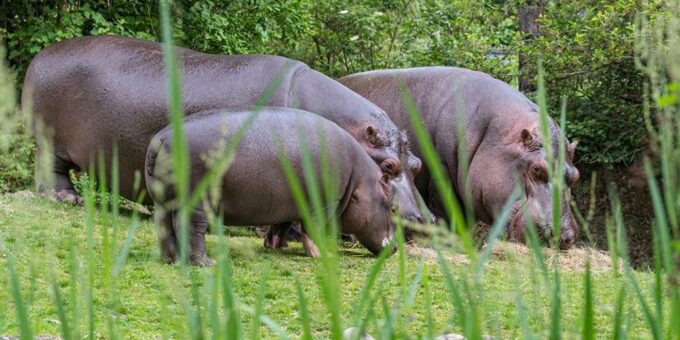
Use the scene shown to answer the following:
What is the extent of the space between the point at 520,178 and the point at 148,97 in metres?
2.47

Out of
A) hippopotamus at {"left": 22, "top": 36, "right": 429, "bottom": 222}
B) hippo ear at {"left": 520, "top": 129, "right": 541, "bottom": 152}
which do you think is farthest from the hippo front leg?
hippo ear at {"left": 520, "top": 129, "right": 541, "bottom": 152}

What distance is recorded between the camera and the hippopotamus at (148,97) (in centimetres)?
691

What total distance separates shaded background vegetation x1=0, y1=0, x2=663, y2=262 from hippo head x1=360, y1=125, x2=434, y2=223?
2.61 meters

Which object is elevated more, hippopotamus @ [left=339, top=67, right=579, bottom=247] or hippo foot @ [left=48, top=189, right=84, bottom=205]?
hippopotamus @ [left=339, top=67, right=579, bottom=247]

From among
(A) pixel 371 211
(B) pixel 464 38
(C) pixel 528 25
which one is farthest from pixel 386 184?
(B) pixel 464 38

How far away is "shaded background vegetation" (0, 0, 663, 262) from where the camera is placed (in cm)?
930

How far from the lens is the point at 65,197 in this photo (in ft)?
26.3

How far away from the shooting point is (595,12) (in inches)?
406

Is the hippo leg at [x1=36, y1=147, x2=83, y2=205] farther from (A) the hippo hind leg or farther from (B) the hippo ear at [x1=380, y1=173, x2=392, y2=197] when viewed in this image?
(B) the hippo ear at [x1=380, y1=173, x2=392, y2=197]

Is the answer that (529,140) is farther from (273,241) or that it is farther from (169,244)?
(169,244)

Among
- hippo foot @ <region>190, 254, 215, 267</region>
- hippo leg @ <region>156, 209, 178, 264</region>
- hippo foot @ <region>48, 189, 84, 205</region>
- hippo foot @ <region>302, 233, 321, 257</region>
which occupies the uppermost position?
hippo leg @ <region>156, 209, 178, 264</region>

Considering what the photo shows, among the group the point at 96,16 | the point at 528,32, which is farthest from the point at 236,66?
the point at 528,32

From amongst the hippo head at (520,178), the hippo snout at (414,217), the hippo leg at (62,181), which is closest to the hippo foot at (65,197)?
the hippo leg at (62,181)

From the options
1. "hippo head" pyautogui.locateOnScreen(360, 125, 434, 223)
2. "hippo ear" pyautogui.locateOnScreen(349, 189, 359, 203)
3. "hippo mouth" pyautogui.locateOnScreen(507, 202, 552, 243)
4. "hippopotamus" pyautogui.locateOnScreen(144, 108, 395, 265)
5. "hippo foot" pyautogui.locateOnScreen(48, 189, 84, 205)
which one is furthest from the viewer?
"hippo foot" pyautogui.locateOnScreen(48, 189, 84, 205)
